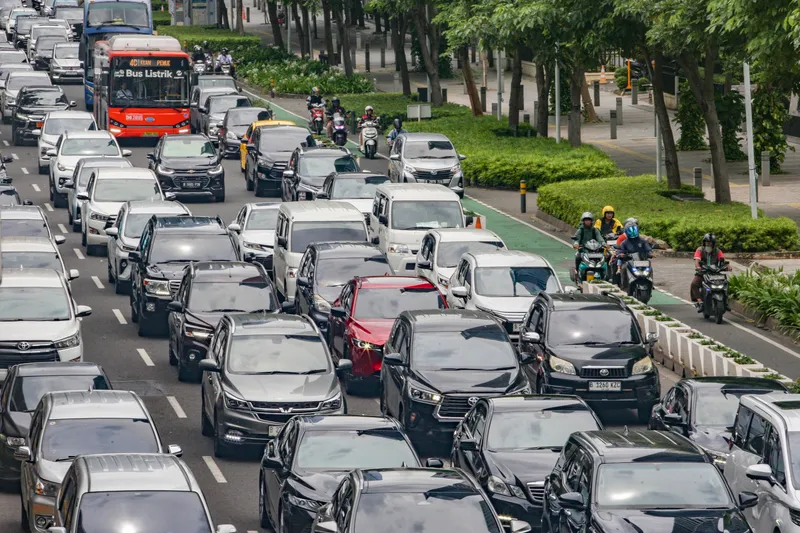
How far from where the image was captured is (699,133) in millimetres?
53688

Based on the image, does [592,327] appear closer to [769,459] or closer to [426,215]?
[769,459]

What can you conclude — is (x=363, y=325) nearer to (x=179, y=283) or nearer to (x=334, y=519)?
(x=179, y=283)

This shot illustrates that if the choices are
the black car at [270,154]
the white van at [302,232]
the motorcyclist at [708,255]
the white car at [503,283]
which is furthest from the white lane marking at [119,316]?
the black car at [270,154]

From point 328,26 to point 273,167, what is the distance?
33058 millimetres

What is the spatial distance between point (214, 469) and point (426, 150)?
24516mm

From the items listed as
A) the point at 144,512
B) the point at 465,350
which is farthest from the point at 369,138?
the point at 144,512

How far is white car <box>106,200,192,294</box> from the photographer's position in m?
31.8

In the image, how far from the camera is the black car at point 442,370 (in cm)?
2041

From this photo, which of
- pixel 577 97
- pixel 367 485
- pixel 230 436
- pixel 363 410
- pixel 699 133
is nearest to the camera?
pixel 367 485

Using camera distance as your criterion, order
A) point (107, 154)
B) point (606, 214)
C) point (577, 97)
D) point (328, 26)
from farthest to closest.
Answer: point (328, 26) → point (577, 97) → point (107, 154) → point (606, 214)

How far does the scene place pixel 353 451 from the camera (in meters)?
16.5

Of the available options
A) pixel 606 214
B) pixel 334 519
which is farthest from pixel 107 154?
pixel 334 519

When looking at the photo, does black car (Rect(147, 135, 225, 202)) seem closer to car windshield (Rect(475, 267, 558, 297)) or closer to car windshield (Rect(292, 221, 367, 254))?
car windshield (Rect(292, 221, 367, 254))

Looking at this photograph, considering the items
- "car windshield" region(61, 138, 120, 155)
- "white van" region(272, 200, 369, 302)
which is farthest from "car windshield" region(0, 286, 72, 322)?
"car windshield" region(61, 138, 120, 155)
